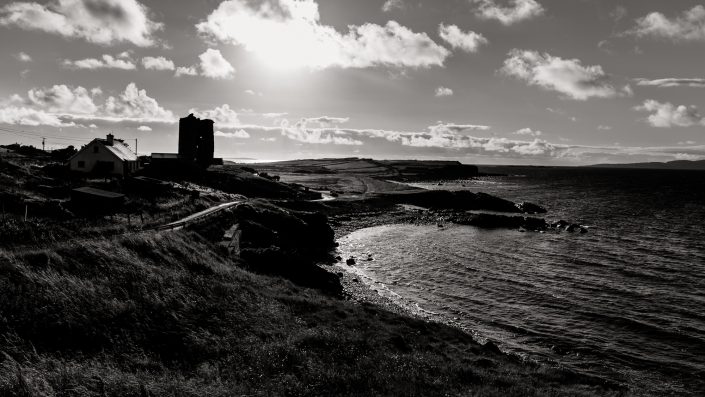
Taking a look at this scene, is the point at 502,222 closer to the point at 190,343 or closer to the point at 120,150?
the point at 120,150

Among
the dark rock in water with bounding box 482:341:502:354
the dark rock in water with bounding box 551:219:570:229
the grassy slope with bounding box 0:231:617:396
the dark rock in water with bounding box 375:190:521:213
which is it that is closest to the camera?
the grassy slope with bounding box 0:231:617:396

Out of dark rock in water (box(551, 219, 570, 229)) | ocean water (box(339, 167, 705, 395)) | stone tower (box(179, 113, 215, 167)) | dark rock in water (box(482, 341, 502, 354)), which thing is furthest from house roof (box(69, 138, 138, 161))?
dark rock in water (box(551, 219, 570, 229))

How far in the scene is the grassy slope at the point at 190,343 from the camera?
13938mm

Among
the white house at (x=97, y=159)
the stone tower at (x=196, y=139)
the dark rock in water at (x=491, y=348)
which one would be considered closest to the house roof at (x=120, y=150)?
the white house at (x=97, y=159)

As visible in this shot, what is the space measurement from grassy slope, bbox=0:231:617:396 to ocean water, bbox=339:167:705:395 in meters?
6.36

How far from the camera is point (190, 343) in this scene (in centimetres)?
1702

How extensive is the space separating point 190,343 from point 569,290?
113ft

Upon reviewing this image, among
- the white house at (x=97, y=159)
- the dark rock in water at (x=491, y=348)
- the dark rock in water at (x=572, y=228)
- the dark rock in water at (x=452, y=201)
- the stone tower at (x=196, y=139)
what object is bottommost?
the dark rock in water at (x=491, y=348)

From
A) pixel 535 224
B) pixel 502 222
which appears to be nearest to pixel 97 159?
pixel 502 222

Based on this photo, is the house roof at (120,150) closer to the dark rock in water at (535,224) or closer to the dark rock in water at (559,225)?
the dark rock in water at (535,224)

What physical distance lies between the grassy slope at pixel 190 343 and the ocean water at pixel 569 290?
6.36 m

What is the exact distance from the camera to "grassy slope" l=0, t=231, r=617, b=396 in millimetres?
13938

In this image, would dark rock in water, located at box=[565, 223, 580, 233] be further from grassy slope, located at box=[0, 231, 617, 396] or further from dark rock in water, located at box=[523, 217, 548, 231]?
grassy slope, located at box=[0, 231, 617, 396]

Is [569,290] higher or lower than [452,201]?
lower
